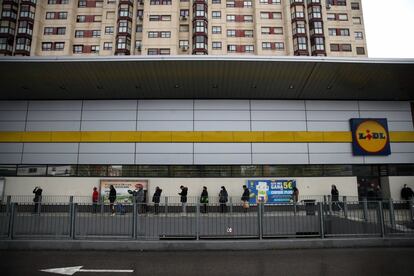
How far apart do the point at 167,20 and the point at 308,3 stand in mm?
21335

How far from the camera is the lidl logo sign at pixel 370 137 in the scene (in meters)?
19.1

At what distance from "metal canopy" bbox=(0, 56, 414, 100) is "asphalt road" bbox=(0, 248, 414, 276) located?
1054 cm

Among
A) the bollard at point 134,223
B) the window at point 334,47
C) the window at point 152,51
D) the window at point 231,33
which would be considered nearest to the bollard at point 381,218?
the bollard at point 134,223

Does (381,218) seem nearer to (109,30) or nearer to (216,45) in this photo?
(216,45)

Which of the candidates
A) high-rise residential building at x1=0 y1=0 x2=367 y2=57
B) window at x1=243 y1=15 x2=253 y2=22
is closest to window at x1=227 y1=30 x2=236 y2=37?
high-rise residential building at x1=0 y1=0 x2=367 y2=57

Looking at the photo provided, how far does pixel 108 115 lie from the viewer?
1925cm

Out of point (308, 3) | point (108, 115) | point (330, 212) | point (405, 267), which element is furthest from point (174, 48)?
point (405, 267)

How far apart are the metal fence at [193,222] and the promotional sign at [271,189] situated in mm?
8869

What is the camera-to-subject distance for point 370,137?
758 inches

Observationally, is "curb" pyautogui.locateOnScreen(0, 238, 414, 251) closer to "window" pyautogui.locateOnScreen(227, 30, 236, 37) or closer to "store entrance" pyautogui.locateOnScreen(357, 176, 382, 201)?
"store entrance" pyautogui.locateOnScreen(357, 176, 382, 201)

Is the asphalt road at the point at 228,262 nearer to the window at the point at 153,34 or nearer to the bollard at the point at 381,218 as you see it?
the bollard at the point at 381,218

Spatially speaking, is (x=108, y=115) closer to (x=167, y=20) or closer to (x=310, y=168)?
(x=310, y=168)

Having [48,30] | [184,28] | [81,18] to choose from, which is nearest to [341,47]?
[184,28]

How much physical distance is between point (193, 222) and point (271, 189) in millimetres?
10343
